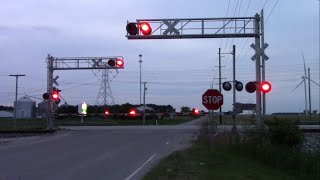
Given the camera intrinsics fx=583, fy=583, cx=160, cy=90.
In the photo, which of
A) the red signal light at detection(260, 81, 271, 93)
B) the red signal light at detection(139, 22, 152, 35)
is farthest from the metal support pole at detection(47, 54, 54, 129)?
the red signal light at detection(260, 81, 271, 93)

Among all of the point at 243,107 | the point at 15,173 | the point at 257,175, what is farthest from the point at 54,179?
the point at 243,107

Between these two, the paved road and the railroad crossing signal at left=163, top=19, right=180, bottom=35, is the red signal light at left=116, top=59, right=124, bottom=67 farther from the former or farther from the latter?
the paved road

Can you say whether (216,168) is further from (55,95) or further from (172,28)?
(55,95)

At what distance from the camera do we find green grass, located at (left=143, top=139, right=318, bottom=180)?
16.1m

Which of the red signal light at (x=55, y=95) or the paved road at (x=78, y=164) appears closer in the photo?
the paved road at (x=78, y=164)

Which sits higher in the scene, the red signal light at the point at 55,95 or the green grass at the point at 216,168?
the red signal light at the point at 55,95

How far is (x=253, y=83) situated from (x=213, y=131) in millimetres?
3325

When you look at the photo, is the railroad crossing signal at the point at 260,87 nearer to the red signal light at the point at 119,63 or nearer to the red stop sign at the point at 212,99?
the red stop sign at the point at 212,99

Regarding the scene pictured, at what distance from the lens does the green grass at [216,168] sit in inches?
635

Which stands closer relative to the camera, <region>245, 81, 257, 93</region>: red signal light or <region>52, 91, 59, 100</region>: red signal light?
<region>245, 81, 257, 93</region>: red signal light

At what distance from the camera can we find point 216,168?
60.2 ft

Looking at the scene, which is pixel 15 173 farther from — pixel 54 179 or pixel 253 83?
pixel 253 83

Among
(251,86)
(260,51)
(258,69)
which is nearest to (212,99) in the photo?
(251,86)

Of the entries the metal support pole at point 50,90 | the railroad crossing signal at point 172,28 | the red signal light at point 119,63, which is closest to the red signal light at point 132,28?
the railroad crossing signal at point 172,28
